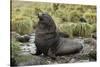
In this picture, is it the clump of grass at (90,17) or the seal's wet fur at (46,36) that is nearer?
the seal's wet fur at (46,36)

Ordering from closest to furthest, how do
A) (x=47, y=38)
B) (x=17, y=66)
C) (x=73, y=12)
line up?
1. (x=17, y=66)
2. (x=47, y=38)
3. (x=73, y=12)

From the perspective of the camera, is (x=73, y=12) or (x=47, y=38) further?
(x=73, y=12)

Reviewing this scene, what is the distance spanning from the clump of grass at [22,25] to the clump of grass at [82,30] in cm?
71

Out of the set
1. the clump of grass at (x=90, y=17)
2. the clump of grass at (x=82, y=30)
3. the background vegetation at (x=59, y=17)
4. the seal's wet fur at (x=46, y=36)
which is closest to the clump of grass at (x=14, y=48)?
the background vegetation at (x=59, y=17)

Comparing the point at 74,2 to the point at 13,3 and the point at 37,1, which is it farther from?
the point at 13,3

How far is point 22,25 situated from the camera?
2533 mm

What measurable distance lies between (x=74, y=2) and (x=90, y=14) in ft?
1.09

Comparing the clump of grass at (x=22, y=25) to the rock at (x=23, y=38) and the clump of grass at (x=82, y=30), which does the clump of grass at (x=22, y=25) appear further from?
the clump of grass at (x=82, y=30)

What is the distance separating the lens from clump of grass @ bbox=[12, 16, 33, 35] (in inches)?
98.1

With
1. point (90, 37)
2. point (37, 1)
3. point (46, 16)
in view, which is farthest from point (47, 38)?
point (90, 37)

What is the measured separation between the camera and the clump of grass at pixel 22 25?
249 centimetres

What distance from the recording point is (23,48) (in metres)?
2.52

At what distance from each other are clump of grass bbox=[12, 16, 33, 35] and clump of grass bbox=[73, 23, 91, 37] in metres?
0.71

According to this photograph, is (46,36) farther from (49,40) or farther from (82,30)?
(82,30)
